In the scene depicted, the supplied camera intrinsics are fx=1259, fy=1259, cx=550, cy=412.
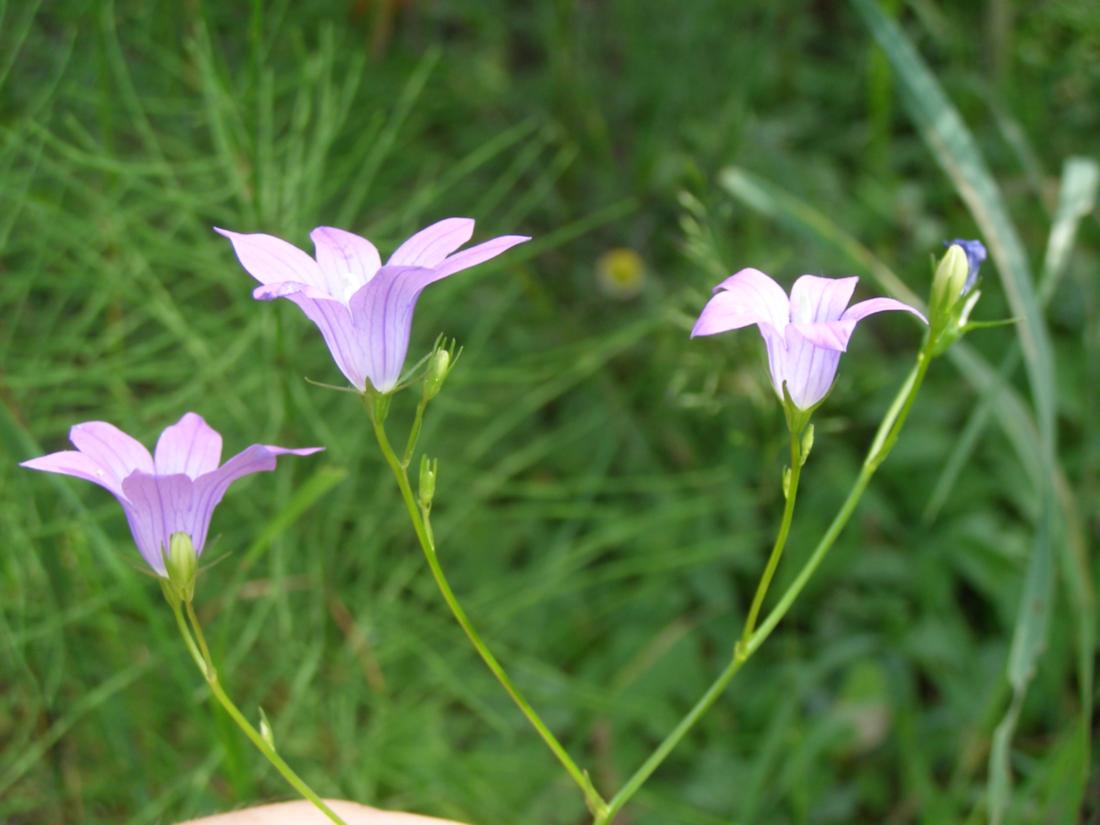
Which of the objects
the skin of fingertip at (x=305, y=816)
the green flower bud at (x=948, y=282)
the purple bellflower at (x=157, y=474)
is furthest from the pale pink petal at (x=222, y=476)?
the green flower bud at (x=948, y=282)

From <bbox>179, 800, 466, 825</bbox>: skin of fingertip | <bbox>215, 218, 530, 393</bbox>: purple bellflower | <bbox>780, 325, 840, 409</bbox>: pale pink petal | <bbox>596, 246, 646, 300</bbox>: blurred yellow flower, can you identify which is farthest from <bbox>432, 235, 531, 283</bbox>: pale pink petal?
<bbox>596, 246, 646, 300</bbox>: blurred yellow flower

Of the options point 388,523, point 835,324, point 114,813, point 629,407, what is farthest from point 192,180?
point 835,324

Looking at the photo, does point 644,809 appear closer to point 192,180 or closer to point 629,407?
point 629,407

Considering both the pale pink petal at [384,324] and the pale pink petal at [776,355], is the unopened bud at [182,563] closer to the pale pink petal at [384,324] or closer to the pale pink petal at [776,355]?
the pale pink petal at [384,324]

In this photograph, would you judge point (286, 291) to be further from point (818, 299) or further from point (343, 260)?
point (818, 299)

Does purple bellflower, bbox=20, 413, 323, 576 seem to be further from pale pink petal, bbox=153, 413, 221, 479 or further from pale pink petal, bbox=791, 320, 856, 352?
pale pink petal, bbox=791, 320, 856, 352

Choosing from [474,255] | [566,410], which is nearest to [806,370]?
[474,255]
